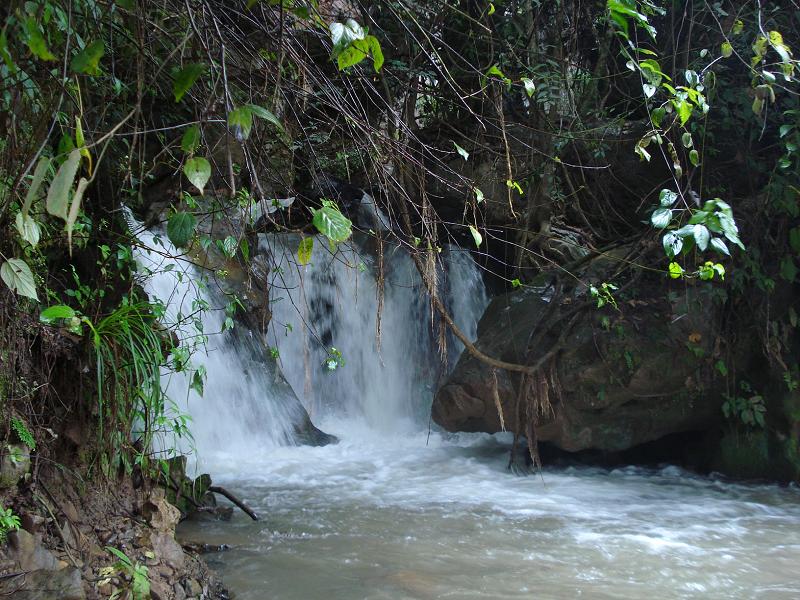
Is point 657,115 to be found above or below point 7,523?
above

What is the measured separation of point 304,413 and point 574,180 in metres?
3.39

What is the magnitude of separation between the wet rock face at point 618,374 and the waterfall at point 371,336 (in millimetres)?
1793

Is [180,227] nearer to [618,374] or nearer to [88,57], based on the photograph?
[88,57]

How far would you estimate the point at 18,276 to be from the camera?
188 centimetres

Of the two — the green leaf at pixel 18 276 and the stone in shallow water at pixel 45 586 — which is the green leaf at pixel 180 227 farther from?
the stone in shallow water at pixel 45 586

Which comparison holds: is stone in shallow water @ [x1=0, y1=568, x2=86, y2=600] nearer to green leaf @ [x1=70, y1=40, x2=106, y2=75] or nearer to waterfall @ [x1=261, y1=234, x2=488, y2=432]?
green leaf @ [x1=70, y1=40, x2=106, y2=75]

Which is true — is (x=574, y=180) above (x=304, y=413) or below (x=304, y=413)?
above

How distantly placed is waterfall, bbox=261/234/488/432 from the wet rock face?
179 centimetres

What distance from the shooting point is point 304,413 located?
270 inches

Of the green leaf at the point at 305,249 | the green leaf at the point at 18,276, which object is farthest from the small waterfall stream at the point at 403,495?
the green leaf at the point at 18,276

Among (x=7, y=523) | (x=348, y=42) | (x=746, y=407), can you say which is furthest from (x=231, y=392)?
(x=348, y=42)

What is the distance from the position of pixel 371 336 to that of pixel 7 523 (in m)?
5.77

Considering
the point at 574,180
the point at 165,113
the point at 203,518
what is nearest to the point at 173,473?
the point at 203,518

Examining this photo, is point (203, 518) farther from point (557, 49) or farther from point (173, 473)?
point (557, 49)
